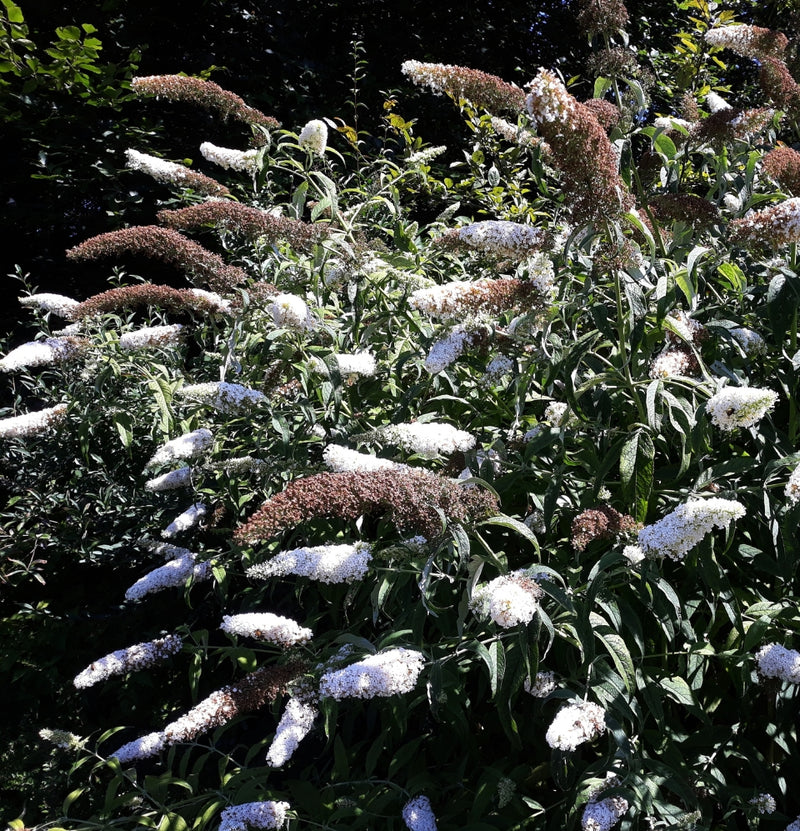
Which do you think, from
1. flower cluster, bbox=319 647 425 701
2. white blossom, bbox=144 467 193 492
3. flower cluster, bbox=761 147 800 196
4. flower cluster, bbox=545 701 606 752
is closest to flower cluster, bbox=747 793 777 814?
flower cluster, bbox=545 701 606 752

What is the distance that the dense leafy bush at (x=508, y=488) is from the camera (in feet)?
5.97

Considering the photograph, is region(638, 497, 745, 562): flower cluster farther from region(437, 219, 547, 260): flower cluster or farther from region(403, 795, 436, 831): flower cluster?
region(403, 795, 436, 831): flower cluster

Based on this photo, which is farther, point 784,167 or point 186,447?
point 186,447

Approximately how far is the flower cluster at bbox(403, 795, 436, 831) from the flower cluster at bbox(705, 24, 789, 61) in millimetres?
2318

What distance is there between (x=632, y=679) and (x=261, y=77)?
5820mm

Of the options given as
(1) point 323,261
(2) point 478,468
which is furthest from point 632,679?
(1) point 323,261

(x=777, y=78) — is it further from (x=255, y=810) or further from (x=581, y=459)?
(x=255, y=810)

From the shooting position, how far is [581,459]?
2262 millimetres

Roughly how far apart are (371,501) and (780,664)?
0.95 m

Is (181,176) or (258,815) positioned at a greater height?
(181,176)

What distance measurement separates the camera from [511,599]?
165 centimetres

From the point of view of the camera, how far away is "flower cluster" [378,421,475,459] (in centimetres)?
200

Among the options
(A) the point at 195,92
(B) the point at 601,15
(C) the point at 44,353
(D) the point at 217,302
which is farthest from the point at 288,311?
(B) the point at 601,15

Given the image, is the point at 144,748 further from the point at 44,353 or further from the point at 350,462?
the point at 44,353
